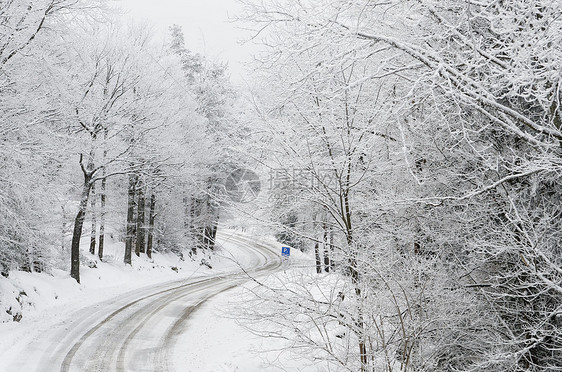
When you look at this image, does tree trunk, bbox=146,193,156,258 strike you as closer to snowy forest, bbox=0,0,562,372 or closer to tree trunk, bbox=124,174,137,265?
tree trunk, bbox=124,174,137,265

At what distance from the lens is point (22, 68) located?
10.5 metres

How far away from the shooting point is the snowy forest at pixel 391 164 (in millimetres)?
3549

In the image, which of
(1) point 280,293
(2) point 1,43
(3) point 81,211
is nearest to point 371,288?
(1) point 280,293

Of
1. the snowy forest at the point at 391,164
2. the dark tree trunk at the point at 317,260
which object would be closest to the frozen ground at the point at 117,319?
the dark tree trunk at the point at 317,260

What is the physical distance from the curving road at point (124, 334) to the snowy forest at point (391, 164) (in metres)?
1.06

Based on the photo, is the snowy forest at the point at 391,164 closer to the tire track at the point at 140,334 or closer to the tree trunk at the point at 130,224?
the tire track at the point at 140,334

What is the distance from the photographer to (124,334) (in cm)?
1121

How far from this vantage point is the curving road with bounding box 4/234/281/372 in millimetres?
8727

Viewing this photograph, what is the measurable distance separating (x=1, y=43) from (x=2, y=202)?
3809mm

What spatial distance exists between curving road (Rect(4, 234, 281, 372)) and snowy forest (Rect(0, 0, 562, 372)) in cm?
106

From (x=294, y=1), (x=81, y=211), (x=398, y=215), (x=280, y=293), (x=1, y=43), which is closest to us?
(x=294, y=1)

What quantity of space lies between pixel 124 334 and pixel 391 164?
8.56m

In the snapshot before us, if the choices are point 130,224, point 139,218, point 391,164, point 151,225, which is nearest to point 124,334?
point 391,164

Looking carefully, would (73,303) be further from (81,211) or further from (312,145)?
(312,145)
